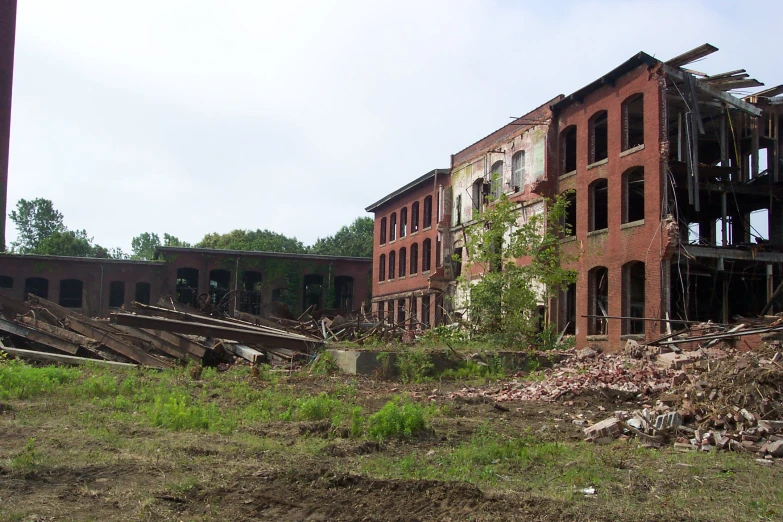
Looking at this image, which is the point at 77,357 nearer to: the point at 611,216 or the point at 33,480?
→ the point at 33,480

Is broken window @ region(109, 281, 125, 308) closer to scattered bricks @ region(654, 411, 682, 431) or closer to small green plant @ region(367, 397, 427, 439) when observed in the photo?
small green plant @ region(367, 397, 427, 439)

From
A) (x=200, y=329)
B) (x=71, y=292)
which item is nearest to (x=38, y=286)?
(x=71, y=292)

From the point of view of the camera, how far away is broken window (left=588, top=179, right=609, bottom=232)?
80.4 ft

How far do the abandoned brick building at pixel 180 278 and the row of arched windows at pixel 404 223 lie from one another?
2.53m

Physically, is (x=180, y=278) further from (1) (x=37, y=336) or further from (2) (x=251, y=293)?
(1) (x=37, y=336)

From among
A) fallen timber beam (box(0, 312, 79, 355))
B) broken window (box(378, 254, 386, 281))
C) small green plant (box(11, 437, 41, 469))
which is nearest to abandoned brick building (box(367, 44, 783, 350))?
fallen timber beam (box(0, 312, 79, 355))

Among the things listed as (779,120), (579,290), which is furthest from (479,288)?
(779,120)

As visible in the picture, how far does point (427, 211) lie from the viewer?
38219 millimetres

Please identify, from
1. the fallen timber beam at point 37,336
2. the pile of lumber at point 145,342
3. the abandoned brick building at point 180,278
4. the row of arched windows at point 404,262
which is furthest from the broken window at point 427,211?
the fallen timber beam at point 37,336

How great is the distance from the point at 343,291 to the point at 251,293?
6257mm

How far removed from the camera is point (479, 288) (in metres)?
21.8

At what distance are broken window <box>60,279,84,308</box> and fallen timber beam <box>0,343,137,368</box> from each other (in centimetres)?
2865

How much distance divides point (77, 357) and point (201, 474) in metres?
10.9

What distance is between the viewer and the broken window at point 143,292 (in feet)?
141
